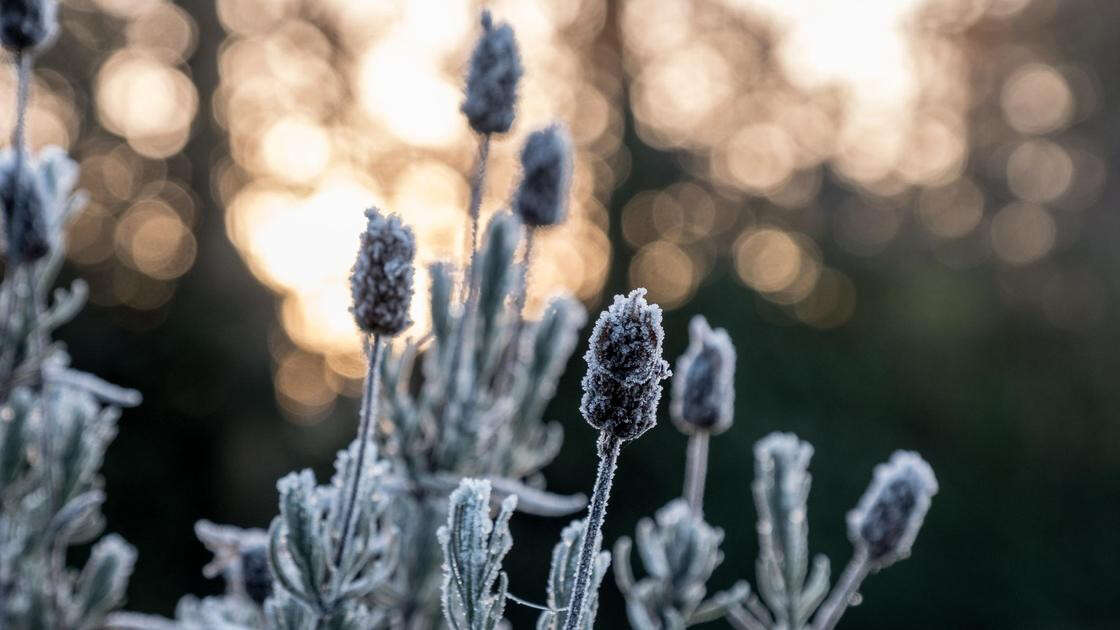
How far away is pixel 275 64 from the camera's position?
11578 mm

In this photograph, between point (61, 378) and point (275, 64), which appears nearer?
point (61, 378)

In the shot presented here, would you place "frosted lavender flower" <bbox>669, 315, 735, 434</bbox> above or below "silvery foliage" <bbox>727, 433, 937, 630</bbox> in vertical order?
above

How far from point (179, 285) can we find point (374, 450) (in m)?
9.65

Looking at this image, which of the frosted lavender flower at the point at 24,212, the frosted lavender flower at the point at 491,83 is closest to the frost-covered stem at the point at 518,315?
the frosted lavender flower at the point at 491,83

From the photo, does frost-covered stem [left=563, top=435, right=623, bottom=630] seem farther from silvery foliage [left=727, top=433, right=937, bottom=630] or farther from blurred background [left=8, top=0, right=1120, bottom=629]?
blurred background [left=8, top=0, right=1120, bottom=629]

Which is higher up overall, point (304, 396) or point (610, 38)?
point (610, 38)

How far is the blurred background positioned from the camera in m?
8.53

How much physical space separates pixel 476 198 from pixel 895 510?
580mm

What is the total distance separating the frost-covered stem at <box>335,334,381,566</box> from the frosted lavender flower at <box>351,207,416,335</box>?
31 mm

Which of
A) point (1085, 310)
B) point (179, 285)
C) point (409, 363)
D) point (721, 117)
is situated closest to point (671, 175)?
point (721, 117)

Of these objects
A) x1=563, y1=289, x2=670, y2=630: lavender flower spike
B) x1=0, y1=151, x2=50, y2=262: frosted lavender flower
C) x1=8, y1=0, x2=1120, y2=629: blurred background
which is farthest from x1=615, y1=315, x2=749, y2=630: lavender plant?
x1=8, y1=0, x2=1120, y2=629: blurred background

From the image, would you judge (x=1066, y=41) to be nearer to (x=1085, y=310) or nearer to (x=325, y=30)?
(x=1085, y=310)

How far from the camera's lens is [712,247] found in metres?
10.0

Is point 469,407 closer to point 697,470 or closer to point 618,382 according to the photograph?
point 697,470
